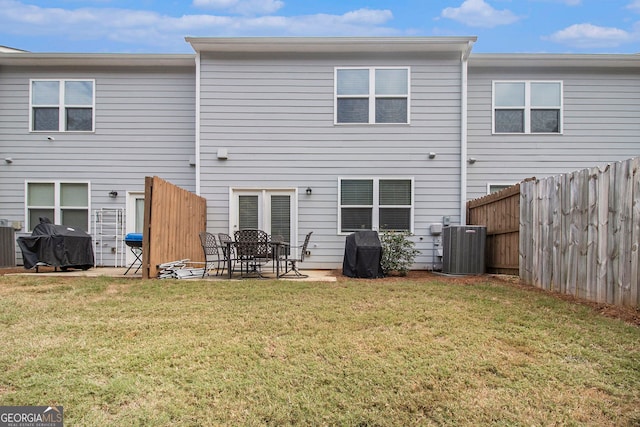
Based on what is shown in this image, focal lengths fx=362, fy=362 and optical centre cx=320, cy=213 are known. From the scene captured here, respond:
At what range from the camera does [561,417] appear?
194 cm

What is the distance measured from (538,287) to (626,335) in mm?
2516

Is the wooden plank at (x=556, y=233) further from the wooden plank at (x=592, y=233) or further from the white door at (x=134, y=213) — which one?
the white door at (x=134, y=213)

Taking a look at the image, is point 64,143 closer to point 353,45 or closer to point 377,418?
point 353,45

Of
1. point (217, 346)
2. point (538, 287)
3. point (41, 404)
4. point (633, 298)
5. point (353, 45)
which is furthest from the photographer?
point (353, 45)

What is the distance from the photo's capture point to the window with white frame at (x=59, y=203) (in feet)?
28.4

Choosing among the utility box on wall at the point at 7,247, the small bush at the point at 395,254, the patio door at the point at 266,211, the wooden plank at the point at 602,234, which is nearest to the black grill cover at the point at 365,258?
the small bush at the point at 395,254

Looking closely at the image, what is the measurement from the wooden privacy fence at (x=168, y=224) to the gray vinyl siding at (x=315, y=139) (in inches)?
25.8

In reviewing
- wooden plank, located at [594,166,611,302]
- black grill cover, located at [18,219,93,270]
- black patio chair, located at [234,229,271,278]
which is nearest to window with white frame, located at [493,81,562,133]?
wooden plank, located at [594,166,611,302]

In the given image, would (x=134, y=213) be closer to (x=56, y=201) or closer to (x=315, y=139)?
(x=56, y=201)

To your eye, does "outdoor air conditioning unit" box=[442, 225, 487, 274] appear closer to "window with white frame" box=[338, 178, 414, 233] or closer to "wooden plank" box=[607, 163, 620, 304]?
"window with white frame" box=[338, 178, 414, 233]

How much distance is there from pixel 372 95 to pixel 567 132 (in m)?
4.82

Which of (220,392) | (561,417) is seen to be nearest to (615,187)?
(561,417)

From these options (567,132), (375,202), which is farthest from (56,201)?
(567,132)

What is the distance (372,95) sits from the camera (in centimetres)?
834
